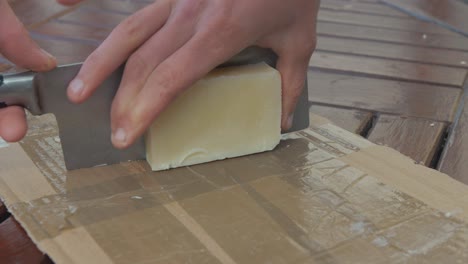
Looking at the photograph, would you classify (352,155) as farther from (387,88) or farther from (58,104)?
(58,104)

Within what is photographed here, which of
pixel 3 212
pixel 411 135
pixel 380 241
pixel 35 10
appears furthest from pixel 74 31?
pixel 380 241

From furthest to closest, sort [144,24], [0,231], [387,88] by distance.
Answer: [387,88], [144,24], [0,231]

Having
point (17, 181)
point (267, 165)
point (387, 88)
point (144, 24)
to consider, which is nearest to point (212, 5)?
point (144, 24)

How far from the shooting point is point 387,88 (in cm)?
117

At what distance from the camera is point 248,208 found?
758 millimetres

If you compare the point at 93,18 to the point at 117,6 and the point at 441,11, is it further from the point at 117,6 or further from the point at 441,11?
the point at 441,11

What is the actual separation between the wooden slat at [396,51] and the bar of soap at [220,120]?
0.54 meters

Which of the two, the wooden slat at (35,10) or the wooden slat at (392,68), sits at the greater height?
the wooden slat at (392,68)

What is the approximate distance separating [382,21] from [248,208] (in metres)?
1.03

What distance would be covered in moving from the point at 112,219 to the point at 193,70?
229mm

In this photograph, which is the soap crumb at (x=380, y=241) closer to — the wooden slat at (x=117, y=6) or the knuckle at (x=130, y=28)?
the knuckle at (x=130, y=28)

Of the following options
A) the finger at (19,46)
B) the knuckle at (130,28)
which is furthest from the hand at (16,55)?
the knuckle at (130,28)

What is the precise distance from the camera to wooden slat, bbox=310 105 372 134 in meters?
1.02

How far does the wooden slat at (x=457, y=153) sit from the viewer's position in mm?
882
